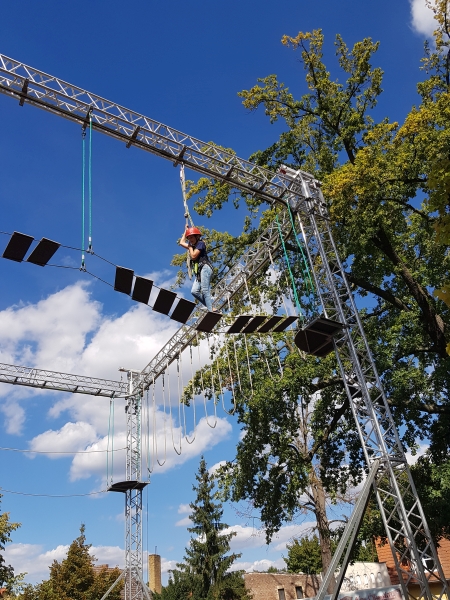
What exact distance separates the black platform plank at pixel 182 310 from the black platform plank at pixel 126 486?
7103 millimetres

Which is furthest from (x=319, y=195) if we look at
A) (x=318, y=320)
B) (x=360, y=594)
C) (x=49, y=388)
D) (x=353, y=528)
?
(x=360, y=594)

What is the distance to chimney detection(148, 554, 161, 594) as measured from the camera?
26.8 metres

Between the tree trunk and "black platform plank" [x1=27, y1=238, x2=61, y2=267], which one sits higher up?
"black platform plank" [x1=27, y1=238, x2=61, y2=267]

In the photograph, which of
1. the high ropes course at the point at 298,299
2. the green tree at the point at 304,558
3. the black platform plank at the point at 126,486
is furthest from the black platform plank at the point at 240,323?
the green tree at the point at 304,558

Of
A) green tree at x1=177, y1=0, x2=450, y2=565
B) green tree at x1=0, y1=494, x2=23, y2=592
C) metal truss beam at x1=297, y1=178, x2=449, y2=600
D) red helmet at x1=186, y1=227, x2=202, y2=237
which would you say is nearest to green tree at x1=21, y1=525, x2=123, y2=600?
green tree at x1=0, y1=494, x2=23, y2=592

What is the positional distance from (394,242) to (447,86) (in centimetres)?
347

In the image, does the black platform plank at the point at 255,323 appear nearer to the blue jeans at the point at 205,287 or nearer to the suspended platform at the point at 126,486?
the blue jeans at the point at 205,287

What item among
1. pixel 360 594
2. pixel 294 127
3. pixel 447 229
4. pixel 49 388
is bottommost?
pixel 360 594

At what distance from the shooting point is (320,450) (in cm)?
1230

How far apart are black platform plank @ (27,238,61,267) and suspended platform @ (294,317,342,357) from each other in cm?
381

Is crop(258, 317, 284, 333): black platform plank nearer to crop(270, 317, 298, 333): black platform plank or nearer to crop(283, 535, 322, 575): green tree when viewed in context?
crop(270, 317, 298, 333): black platform plank

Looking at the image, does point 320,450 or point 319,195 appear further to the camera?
point 320,450

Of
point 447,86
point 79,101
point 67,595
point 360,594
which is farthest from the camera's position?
point 67,595

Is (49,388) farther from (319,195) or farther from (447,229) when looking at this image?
(447,229)
